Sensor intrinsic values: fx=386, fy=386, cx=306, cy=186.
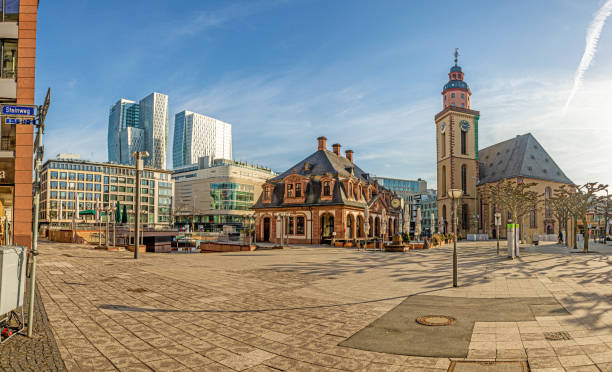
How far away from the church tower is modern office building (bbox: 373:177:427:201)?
3031 inches

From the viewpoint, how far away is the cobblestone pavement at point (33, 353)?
219 inches

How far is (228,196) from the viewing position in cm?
12381

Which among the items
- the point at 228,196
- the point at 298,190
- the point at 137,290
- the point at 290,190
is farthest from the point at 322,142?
the point at 228,196

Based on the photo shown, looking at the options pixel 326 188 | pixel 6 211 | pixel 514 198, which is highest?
pixel 326 188

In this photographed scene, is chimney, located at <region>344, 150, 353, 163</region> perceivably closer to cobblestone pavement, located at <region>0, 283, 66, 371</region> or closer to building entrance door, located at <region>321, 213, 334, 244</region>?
building entrance door, located at <region>321, 213, 334, 244</region>

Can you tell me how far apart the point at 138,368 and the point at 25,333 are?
2.96 m

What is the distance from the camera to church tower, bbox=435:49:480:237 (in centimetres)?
7969

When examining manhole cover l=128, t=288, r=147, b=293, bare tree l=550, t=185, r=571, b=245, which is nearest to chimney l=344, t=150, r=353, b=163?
bare tree l=550, t=185, r=571, b=245

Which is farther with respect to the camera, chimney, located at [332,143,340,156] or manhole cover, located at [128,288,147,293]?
chimney, located at [332,143,340,156]

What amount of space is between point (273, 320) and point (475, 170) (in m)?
82.1

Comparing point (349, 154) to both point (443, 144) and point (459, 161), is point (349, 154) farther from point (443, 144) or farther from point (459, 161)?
point (443, 144)

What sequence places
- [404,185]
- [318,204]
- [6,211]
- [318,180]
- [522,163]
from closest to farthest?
[6,211]
[318,204]
[318,180]
[522,163]
[404,185]

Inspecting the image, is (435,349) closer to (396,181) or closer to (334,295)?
(334,295)

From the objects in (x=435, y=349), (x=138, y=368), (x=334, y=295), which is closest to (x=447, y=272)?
(x=334, y=295)
